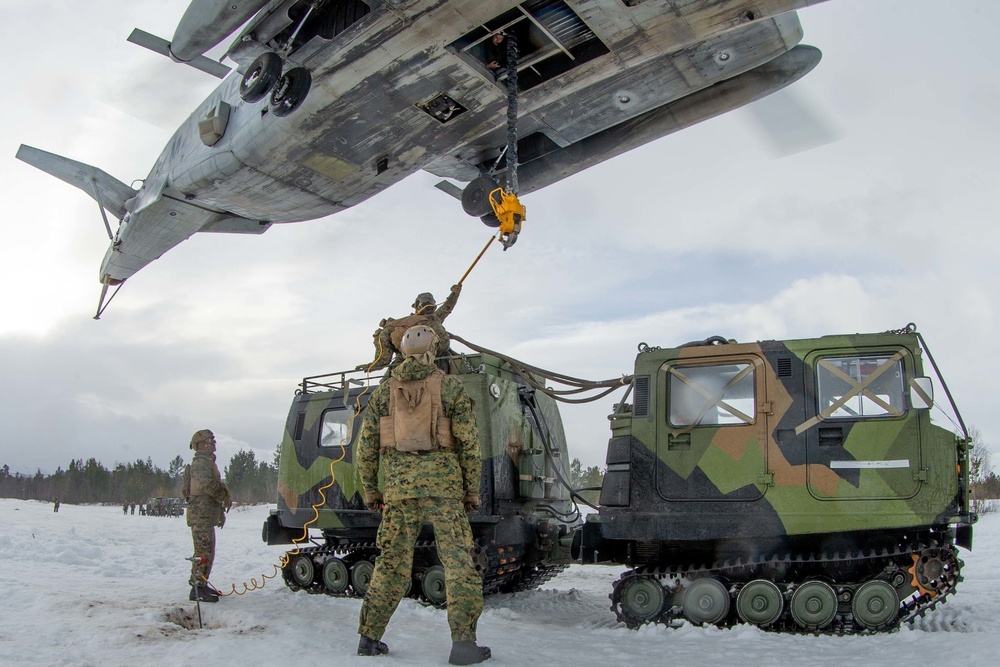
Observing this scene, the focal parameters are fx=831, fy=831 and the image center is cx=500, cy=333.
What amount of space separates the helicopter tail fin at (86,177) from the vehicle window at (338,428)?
33.3ft

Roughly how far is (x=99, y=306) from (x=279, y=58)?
9.73 m

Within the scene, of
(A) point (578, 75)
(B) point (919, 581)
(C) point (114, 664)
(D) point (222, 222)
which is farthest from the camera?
(D) point (222, 222)

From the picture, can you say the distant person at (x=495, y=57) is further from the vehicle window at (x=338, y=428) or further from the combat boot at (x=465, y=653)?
the combat boot at (x=465, y=653)

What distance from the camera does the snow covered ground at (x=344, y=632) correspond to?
16.6 feet

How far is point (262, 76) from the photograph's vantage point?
10727 mm

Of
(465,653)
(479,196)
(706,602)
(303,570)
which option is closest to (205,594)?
(303,570)

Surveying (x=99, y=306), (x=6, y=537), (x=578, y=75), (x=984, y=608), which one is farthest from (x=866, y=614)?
(x=99, y=306)

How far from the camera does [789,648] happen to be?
5770 millimetres

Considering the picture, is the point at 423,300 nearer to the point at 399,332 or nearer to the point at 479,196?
the point at 399,332

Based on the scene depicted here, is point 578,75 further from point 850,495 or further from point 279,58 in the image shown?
point 850,495

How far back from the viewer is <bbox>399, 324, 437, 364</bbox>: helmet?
540 centimetres

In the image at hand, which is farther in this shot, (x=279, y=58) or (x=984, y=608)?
(x=279, y=58)

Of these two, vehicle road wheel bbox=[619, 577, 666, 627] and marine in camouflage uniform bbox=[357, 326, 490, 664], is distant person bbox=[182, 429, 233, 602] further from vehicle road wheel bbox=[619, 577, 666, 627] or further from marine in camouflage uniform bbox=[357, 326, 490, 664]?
vehicle road wheel bbox=[619, 577, 666, 627]

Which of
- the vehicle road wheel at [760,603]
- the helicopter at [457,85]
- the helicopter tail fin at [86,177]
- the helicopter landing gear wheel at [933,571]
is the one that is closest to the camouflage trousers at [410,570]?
the vehicle road wheel at [760,603]
